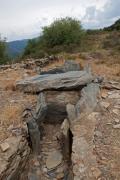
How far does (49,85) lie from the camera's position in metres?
9.50

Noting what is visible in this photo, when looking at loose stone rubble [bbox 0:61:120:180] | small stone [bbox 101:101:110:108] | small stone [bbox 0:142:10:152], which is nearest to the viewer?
loose stone rubble [bbox 0:61:120:180]

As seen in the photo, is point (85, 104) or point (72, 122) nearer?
point (72, 122)

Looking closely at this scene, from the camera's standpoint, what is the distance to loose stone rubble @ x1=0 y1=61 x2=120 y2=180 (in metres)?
6.79

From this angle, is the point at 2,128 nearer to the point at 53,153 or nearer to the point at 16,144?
the point at 16,144

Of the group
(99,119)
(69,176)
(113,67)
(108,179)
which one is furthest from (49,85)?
(113,67)

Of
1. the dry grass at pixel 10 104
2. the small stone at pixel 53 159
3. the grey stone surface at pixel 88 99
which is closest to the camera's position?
the small stone at pixel 53 159

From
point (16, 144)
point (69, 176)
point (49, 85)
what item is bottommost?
point (69, 176)

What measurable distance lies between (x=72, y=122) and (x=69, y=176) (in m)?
1.43

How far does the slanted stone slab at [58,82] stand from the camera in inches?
373

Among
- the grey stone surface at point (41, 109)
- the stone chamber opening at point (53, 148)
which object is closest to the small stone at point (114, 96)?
the stone chamber opening at point (53, 148)

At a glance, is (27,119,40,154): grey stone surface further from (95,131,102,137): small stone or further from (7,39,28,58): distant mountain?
(7,39,28,58): distant mountain

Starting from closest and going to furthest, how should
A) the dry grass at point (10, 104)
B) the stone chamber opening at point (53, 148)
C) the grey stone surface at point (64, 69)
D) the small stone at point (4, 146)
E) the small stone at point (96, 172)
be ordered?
the small stone at point (96, 172)
the small stone at point (4, 146)
the stone chamber opening at point (53, 148)
the dry grass at point (10, 104)
the grey stone surface at point (64, 69)

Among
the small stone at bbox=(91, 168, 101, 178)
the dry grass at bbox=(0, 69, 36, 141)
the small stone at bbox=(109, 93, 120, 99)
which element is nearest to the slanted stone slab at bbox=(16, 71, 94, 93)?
the dry grass at bbox=(0, 69, 36, 141)

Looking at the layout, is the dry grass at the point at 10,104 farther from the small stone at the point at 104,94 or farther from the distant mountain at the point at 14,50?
the distant mountain at the point at 14,50
